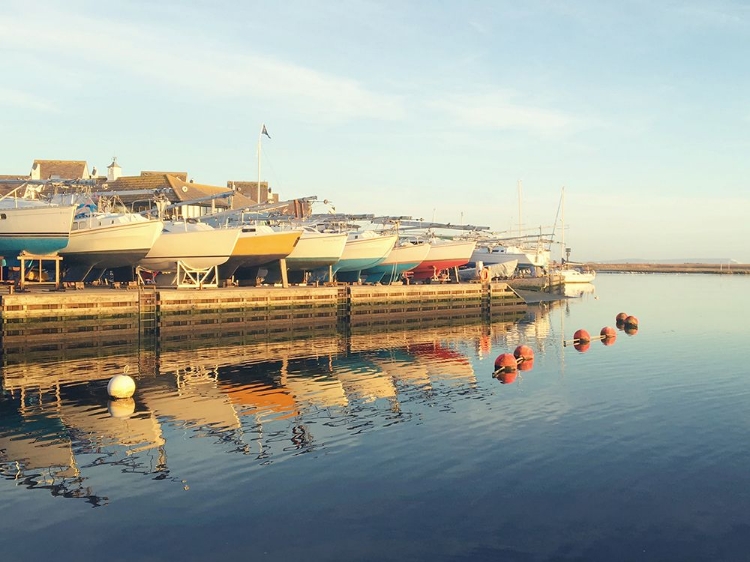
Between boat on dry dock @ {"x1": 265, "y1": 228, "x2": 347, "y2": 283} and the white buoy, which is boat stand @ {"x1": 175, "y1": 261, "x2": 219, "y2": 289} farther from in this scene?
the white buoy

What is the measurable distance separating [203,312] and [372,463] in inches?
1117

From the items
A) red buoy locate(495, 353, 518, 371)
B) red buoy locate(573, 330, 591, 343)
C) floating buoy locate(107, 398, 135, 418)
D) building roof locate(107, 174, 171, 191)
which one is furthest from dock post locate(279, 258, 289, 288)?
floating buoy locate(107, 398, 135, 418)

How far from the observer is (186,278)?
171ft

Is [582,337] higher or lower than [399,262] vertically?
lower

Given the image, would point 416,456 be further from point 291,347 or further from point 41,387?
point 291,347

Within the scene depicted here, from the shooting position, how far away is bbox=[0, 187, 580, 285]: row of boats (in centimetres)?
4281

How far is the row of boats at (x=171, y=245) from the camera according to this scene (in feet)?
140

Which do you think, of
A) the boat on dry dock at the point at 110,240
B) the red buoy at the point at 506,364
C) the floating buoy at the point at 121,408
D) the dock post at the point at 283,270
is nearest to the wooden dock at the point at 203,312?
the boat on dry dock at the point at 110,240

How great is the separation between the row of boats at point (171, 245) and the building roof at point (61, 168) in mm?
27669

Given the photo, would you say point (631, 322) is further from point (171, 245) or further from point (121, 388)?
point (121, 388)

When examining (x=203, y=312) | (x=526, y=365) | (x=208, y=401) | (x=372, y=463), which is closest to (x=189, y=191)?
(x=203, y=312)

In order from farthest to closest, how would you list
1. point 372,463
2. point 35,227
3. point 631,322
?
point 631,322
point 35,227
point 372,463

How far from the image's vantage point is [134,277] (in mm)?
51531

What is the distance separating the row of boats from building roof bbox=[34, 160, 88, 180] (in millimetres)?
27669
